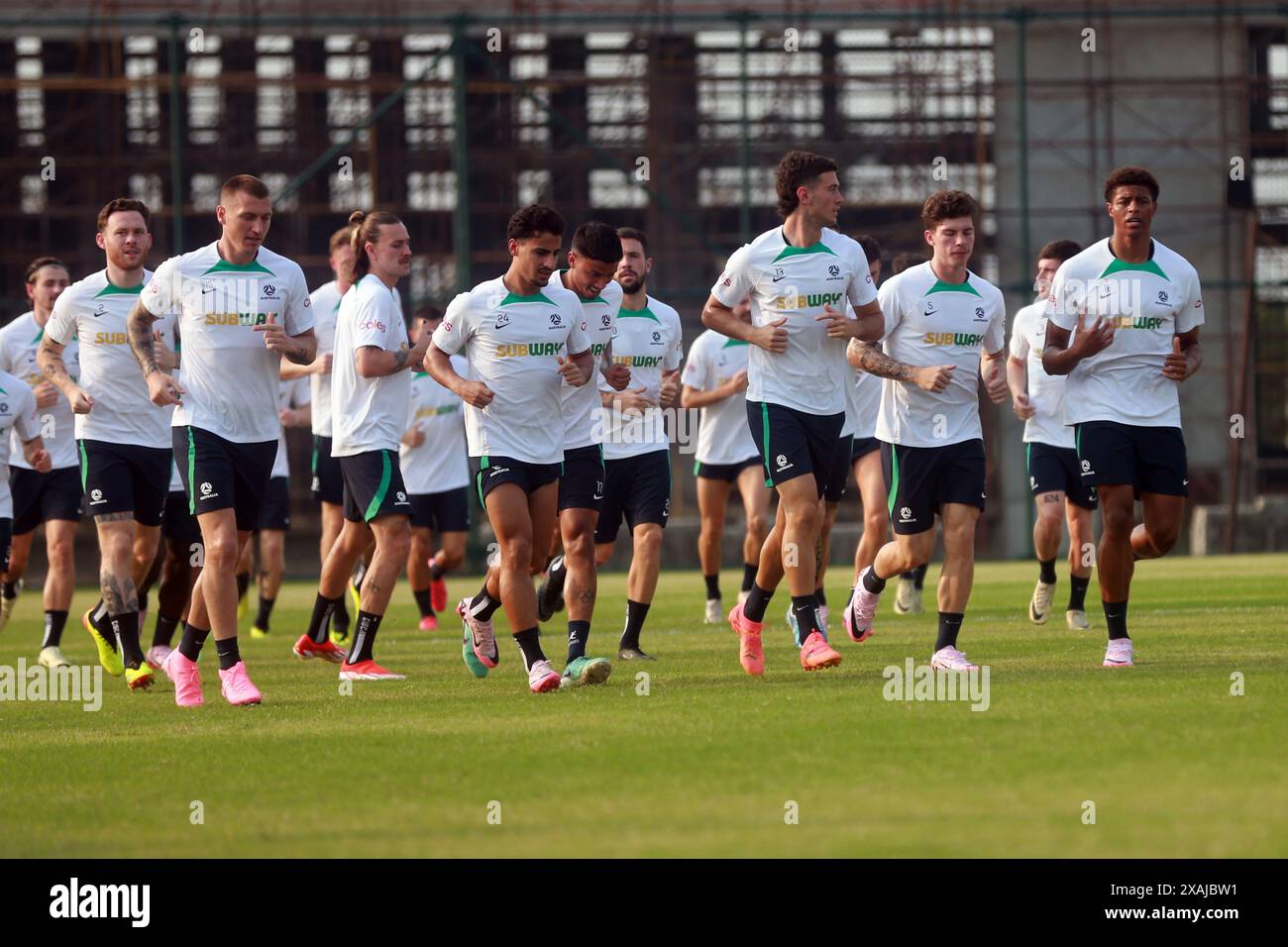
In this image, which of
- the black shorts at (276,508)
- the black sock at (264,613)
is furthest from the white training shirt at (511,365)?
the black shorts at (276,508)

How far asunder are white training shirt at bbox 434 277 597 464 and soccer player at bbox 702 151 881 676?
2.71 ft

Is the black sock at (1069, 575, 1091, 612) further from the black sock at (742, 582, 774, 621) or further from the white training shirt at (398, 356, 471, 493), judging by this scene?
the white training shirt at (398, 356, 471, 493)

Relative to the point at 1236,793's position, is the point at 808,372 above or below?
above

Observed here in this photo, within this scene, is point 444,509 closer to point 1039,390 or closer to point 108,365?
point 1039,390

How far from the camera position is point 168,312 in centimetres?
863

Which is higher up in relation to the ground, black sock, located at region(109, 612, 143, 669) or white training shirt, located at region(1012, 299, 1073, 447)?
white training shirt, located at region(1012, 299, 1073, 447)

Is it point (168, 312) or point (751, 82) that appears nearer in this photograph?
point (168, 312)

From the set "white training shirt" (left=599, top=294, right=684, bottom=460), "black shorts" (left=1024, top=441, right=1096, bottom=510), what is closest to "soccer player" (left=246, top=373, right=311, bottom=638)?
"white training shirt" (left=599, top=294, right=684, bottom=460)

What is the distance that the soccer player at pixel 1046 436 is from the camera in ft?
39.5

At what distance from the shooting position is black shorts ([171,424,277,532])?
8430 mm

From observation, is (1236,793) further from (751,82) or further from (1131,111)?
(751,82)
